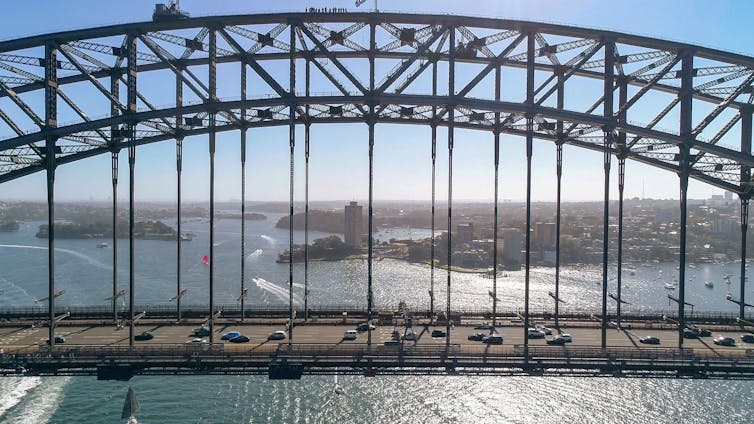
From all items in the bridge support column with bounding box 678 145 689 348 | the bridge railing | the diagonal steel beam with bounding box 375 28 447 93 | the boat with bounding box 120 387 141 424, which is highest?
the diagonal steel beam with bounding box 375 28 447 93

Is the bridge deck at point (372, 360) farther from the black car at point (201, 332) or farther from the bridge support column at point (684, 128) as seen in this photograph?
the bridge support column at point (684, 128)

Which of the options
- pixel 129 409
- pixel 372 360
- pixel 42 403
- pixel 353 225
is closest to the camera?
pixel 372 360

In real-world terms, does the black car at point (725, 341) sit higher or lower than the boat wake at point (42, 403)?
higher

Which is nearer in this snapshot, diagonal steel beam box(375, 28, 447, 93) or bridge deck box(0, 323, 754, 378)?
bridge deck box(0, 323, 754, 378)

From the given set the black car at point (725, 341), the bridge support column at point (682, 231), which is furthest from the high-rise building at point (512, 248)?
the bridge support column at point (682, 231)

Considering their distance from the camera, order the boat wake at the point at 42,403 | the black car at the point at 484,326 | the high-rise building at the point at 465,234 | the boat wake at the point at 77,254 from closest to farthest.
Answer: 1. the black car at the point at 484,326
2. the boat wake at the point at 42,403
3. the boat wake at the point at 77,254
4. the high-rise building at the point at 465,234

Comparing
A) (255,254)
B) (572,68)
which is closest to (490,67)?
(572,68)

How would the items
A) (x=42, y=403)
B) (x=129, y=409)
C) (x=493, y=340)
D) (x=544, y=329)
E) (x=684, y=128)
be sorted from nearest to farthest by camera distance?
(x=684, y=128) < (x=493, y=340) < (x=544, y=329) < (x=129, y=409) < (x=42, y=403)

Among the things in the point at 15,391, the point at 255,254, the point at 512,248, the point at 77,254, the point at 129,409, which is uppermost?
the point at 512,248

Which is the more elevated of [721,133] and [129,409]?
[721,133]

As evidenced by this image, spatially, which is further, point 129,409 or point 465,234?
point 465,234

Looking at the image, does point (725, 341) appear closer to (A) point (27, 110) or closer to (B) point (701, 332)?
(B) point (701, 332)

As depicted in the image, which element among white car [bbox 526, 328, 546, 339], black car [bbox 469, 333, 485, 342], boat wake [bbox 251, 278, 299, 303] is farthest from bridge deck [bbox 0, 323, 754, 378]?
boat wake [bbox 251, 278, 299, 303]

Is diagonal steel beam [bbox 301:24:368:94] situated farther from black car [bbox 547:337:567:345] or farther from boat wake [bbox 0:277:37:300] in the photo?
boat wake [bbox 0:277:37:300]
